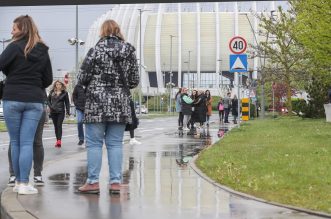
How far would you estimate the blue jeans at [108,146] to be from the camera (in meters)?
8.11

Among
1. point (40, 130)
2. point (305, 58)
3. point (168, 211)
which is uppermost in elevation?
point (305, 58)

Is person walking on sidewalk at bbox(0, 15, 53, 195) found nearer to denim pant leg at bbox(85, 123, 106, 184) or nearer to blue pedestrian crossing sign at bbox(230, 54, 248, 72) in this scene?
denim pant leg at bbox(85, 123, 106, 184)

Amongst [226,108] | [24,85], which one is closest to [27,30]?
[24,85]

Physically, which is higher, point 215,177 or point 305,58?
point 305,58

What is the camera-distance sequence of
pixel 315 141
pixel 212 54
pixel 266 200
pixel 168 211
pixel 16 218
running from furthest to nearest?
pixel 212 54 → pixel 315 141 → pixel 266 200 → pixel 168 211 → pixel 16 218

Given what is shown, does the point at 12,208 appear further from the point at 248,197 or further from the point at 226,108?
the point at 226,108

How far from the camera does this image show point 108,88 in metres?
7.94

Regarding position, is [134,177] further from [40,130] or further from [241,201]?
[241,201]

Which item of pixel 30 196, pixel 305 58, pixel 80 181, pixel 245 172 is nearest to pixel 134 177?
pixel 80 181

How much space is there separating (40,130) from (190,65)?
132626mm

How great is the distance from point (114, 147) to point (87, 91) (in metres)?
0.74

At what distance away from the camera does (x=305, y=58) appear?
40094 mm

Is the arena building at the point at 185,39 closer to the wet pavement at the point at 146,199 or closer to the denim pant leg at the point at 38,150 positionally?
the wet pavement at the point at 146,199

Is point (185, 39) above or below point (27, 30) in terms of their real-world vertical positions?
above
